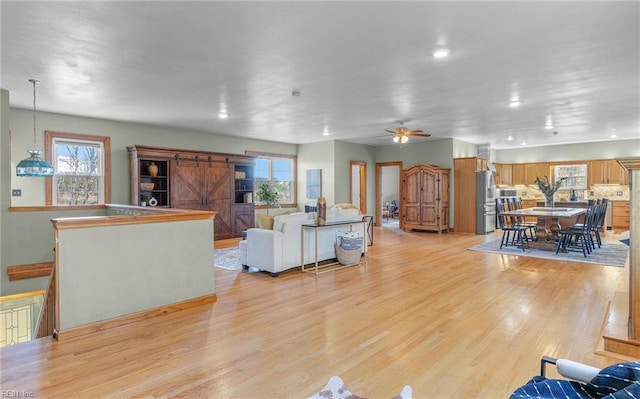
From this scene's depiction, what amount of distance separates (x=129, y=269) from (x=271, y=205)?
21.5ft

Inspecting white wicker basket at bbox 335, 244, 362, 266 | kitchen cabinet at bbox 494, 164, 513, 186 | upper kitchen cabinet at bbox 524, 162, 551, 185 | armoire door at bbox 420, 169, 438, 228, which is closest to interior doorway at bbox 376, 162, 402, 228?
armoire door at bbox 420, 169, 438, 228

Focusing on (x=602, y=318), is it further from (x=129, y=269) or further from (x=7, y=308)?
(x=7, y=308)

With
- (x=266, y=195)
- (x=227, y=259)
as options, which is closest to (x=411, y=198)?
(x=266, y=195)

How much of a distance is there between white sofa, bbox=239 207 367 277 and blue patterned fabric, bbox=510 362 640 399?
154 inches

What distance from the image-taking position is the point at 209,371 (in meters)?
2.47

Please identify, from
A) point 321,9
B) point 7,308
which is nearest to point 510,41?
point 321,9

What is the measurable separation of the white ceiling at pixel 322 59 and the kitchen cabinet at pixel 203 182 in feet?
3.29

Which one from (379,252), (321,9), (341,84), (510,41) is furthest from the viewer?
(379,252)

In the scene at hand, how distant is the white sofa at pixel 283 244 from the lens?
16.8ft

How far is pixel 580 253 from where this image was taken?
21.7 ft

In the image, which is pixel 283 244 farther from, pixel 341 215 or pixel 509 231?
pixel 509 231

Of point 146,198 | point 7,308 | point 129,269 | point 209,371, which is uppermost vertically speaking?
point 146,198

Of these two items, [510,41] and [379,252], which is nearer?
[510,41]

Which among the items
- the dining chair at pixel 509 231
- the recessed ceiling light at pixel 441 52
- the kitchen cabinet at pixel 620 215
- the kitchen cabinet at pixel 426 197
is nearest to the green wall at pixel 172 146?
the kitchen cabinet at pixel 426 197
